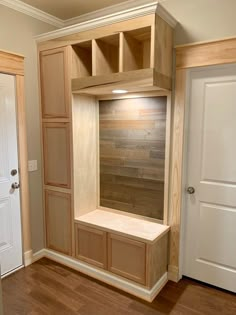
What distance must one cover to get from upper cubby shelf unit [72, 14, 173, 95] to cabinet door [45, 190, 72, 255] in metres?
1.20

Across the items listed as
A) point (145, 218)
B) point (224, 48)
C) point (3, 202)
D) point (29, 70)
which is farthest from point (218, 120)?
point (3, 202)

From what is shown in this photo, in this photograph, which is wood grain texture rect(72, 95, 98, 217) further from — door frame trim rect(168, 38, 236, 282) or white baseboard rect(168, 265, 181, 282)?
white baseboard rect(168, 265, 181, 282)

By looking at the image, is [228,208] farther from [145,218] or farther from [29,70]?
[29,70]

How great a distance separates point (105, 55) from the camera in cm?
245

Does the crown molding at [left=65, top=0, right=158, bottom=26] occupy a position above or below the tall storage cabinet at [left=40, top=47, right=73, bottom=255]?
above

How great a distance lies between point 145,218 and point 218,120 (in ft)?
3.98

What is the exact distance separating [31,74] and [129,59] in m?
1.16

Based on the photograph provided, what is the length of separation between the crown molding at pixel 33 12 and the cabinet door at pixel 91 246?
2.33 m

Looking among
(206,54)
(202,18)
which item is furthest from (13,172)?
(202,18)

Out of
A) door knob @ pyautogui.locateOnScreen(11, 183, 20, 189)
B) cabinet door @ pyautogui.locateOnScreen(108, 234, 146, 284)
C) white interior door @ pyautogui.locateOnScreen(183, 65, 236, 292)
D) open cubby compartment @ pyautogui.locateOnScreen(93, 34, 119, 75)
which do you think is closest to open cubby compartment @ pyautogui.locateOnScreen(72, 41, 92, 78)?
open cubby compartment @ pyautogui.locateOnScreen(93, 34, 119, 75)

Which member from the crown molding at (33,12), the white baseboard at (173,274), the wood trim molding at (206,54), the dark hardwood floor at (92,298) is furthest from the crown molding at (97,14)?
the dark hardwood floor at (92,298)

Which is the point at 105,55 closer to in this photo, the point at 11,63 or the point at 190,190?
the point at 11,63

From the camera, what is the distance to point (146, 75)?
2.06 m

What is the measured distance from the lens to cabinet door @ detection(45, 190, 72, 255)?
2789mm
